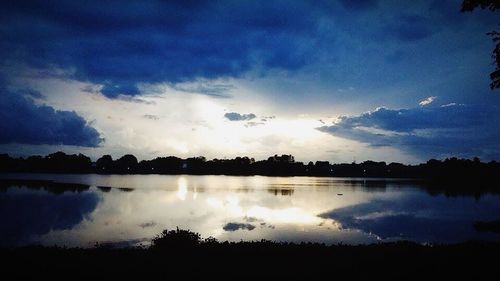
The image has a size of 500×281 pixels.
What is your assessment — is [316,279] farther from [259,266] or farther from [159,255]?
Result: [159,255]

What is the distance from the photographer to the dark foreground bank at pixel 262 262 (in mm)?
16281

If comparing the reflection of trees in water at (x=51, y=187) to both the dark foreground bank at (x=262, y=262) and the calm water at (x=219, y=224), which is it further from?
the dark foreground bank at (x=262, y=262)

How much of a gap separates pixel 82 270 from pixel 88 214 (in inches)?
1623

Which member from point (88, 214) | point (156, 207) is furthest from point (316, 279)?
point (156, 207)

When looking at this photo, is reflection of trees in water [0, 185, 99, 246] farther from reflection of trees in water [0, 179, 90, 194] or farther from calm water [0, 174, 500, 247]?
reflection of trees in water [0, 179, 90, 194]

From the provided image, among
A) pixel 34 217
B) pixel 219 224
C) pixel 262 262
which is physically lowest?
pixel 219 224

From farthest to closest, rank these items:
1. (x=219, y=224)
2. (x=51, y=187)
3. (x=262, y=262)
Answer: (x=51, y=187) < (x=219, y=224) < (x=262, y=262)

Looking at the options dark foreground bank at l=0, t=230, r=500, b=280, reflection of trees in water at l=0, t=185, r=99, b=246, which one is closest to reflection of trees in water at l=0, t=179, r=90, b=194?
reflection of trees in water at l=0, t=185, r=99, b=246

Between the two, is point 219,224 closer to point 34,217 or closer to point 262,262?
point 34,217

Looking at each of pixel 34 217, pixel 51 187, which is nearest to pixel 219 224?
pixel 34 217

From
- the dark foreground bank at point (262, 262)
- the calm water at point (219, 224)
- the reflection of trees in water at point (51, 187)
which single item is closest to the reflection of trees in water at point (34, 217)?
the calm water at point (219, 224)

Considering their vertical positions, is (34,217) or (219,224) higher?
(34,217)

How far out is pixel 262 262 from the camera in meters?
19.2

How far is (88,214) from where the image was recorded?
5400cm
